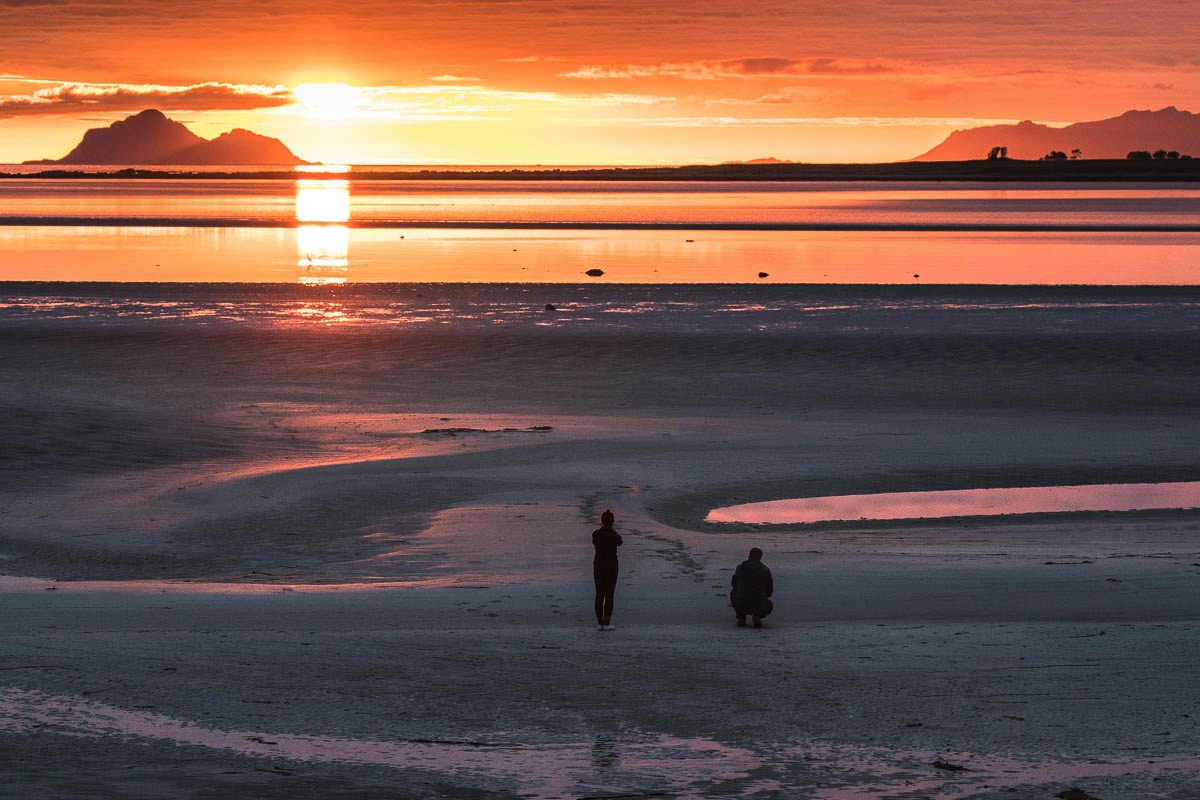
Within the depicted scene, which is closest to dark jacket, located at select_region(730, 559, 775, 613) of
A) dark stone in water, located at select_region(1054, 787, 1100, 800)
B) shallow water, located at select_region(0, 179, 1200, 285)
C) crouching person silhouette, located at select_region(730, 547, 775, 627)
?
crouching person silhouette, located at select_region(730, 547, 775, 627)

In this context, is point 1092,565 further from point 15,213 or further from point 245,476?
point 15,213

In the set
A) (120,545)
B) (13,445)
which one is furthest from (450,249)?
(120,545)

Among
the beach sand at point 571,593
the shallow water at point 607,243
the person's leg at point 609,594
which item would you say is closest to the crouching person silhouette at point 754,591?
the beach sand at point 571,593

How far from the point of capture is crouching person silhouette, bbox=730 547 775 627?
12.3m

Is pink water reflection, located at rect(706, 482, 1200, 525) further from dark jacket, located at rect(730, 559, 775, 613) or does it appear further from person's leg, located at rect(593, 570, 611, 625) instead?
person's leg, located at rect(593, 570, 611, 625)

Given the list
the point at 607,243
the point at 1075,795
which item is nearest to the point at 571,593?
the point at 1075,795

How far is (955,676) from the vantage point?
10875 millimetres

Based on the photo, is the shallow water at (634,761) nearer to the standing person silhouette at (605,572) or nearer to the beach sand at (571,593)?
the beach sand at (571,593)

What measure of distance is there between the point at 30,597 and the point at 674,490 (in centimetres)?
843

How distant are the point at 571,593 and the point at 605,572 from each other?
5.27 ft

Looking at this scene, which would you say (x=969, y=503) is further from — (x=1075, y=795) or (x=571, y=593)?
(x=1075, y=795)

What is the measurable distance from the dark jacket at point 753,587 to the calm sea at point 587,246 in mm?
26074

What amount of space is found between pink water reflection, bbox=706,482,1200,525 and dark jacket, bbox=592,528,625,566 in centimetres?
516

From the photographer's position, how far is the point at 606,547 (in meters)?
12.3
